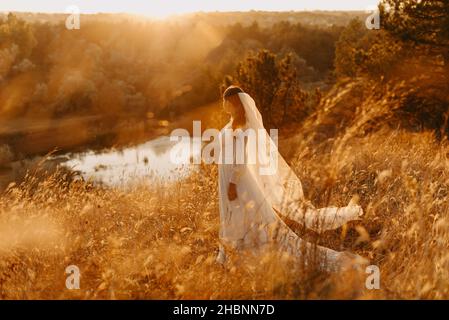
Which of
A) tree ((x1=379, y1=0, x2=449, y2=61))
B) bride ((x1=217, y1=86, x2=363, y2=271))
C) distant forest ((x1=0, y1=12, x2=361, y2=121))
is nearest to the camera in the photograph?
bride ((x1=217, y1=86, x2=363, y2=271))

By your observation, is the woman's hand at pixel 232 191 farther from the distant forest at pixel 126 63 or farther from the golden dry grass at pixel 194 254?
the distant forest at pixel 126 63

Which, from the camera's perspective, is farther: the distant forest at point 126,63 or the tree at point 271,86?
the distant forest at point 126,63

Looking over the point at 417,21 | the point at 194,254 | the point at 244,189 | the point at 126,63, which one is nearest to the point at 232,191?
the point at 244,189

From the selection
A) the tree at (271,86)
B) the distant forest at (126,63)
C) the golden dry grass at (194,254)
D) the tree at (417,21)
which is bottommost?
the golden dry grass at (194,254)

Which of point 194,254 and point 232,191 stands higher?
point 232,191

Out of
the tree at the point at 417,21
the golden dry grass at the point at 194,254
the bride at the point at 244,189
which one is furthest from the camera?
the tree at the point at 417,21

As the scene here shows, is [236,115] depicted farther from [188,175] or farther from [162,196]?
[188,175]

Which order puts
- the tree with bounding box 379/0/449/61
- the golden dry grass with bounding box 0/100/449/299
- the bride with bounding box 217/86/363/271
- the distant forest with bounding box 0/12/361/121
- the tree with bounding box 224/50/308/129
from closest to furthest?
1. the golden dry grass with bounding box 0/100/449/299
2. the bride with bounding box 217/86/363/271
3. the tree with bounding box 379/0/449/61
4. the tree with bounding box 224/50/308/129
5. the distant forest with bounding box 0/12/361/121

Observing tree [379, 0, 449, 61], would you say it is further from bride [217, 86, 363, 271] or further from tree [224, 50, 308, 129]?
bride [217, 86, 363, 271]

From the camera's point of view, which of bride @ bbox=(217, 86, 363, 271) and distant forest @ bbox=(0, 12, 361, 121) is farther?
distant forest @ bbox=(0, 12, 361, 121)

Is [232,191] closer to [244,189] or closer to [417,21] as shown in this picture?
[244,189]

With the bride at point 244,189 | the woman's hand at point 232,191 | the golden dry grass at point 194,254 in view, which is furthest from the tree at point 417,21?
the woman's hand at point 232,191

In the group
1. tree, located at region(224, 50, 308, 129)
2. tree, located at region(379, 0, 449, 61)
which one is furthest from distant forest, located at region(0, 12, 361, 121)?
tree, located at region(379, 0, 449, 61)

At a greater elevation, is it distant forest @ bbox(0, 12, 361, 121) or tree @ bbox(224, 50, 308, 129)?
distant forest @ bbox(0, 12, 361, 121)
